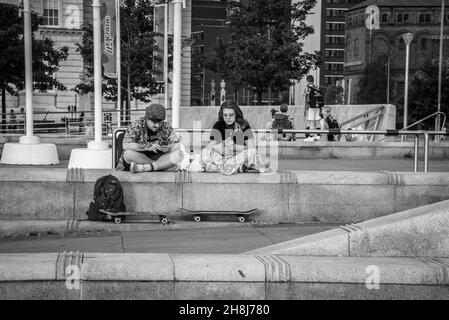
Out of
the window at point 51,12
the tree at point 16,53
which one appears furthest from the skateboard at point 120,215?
the window at point 51,12

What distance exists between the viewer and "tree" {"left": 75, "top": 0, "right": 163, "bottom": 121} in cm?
4325

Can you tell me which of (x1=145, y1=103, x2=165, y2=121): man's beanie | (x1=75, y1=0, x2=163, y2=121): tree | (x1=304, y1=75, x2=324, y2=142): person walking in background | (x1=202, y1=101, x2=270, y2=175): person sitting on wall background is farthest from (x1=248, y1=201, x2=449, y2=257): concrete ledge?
(x1=75, y1=0, x2=163, y2=121): tree

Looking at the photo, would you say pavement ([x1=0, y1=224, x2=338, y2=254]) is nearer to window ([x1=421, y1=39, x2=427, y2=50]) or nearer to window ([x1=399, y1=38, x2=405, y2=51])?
window ([x1=399, y1=38, x2=405, y2=51])

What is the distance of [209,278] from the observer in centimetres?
617

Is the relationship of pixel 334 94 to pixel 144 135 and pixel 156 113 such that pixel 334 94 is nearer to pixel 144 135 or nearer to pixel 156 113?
pixel 144 135

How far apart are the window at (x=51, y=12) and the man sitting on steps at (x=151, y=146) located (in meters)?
48.6

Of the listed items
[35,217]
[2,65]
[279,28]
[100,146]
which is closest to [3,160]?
[100,146]

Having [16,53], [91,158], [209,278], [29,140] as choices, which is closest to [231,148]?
[209,278]

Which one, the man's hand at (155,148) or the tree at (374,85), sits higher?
the tree at (374,85)

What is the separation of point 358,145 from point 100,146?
808 centimetres

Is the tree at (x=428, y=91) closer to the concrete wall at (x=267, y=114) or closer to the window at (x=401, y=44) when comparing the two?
the window at (x=401, y=44)

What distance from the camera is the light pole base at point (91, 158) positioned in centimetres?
1622

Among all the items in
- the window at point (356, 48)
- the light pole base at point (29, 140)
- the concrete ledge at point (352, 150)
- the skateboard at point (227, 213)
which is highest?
the window at point (356, 48)

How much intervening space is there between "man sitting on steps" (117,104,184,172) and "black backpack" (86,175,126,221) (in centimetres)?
47
